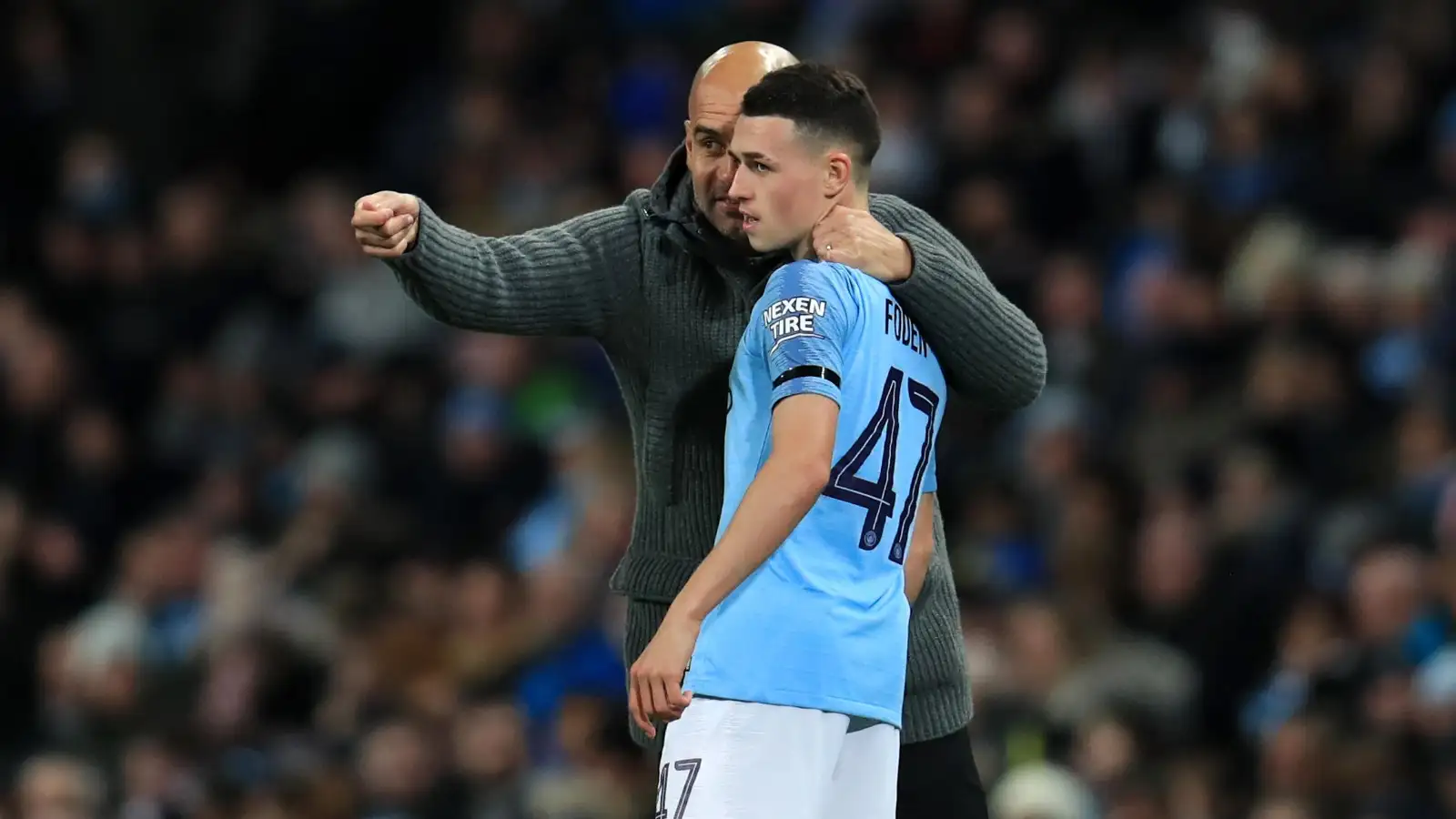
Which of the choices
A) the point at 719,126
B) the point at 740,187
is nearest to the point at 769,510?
the point at 740,187

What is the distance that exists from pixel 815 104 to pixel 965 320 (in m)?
0.48

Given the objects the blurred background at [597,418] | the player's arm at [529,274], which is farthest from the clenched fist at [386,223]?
the blurred background at [597,418]

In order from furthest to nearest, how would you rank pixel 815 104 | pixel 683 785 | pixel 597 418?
pixel 597 418 < pixel 815 104 < pixel 683 785

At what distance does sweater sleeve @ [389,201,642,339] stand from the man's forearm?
76 centimetres

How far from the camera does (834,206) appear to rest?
3.88 metres

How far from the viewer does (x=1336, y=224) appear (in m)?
9.50

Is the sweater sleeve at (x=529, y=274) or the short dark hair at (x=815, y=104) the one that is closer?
Result: the short dark hair at (x=815, y=104)

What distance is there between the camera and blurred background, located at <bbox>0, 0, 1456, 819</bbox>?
Answer: 822cm

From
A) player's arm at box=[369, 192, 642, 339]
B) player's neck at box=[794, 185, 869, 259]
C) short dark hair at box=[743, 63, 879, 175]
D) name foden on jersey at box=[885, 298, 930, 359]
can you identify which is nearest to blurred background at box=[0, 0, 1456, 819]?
player's arm at box=[369, 192, 642, 339]

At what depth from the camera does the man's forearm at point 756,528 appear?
3.54m

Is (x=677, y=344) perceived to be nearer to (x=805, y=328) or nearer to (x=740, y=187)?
(x=740, y=187)

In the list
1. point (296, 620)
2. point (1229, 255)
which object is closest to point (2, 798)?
point (296, 620)

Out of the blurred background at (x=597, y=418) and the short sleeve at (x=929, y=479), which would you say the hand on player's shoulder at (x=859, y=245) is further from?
the blurred background at (x=597, y=418)

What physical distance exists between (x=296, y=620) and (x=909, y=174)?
3.40 metres
